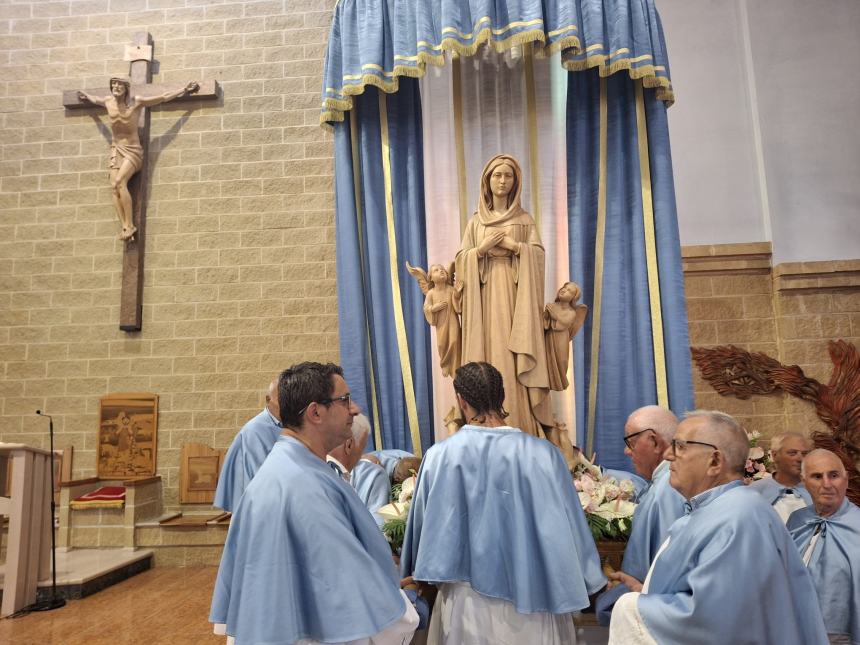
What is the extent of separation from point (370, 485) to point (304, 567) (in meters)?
2.04

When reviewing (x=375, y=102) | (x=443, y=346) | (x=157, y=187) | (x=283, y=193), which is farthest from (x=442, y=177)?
(x=157, y=187)

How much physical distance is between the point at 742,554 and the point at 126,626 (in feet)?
13.5

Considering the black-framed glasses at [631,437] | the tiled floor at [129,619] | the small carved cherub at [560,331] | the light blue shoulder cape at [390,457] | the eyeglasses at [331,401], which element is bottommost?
the tiled floor at [129,619]

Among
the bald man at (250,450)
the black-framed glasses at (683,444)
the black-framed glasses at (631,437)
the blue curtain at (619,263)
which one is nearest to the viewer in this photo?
the black-framed glasses at (683,444)

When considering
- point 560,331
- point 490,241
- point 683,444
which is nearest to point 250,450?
point 490,241

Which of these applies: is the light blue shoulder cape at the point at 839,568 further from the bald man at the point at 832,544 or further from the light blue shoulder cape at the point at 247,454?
the light blue shoulder cape at the point at 247,454

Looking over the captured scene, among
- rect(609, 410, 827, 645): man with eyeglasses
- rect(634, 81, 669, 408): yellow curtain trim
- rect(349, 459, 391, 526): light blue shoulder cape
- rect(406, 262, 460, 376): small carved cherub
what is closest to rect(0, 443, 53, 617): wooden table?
rect(349, 459, 391, 526): light blue shoulder cape

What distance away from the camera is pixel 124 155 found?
765 centimetres

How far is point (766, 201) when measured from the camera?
690 centimetres

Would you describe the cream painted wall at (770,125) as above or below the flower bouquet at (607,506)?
above

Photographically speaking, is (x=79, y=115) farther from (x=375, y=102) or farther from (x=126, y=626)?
(x=126, y=626)

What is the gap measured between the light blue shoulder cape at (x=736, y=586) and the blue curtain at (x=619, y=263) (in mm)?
3426

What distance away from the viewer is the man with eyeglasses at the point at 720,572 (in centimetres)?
196

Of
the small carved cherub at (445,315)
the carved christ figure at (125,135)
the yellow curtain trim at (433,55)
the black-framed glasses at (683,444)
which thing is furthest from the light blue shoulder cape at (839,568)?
the carved christ figure at (125,135)
